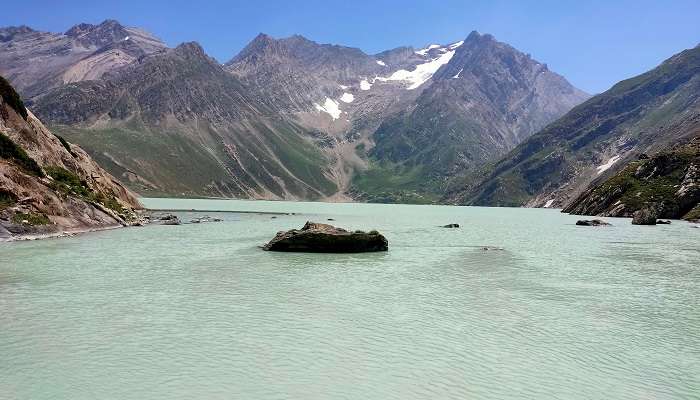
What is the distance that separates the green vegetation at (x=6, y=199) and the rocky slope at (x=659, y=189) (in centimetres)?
12501

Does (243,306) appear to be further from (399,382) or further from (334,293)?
(399,382)

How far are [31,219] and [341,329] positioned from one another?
5437 centimetres

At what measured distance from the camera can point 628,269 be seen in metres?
48.4

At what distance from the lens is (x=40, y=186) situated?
70.4 m

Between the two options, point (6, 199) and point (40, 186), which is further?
point (40, 186)

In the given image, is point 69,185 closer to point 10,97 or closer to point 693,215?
point 10,97

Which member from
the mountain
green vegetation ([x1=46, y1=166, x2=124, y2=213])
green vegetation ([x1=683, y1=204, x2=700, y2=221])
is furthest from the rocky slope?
green vegetation ([x1=46, y1=166, x2=124, y2=213])

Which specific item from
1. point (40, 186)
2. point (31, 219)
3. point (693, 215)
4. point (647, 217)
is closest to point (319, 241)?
point (31, 219)

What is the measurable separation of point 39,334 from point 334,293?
55.6 feet

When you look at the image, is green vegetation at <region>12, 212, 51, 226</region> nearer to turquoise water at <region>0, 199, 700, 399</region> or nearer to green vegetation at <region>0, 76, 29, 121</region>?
turquoise water at <region>0, 199, 700, 399</region>

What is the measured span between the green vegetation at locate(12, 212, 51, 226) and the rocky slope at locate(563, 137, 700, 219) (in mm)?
121805

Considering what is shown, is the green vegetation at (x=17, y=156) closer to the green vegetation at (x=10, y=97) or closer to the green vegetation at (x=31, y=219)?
the green vegetation at (x=31, y=219)

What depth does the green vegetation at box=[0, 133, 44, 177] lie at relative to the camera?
71.8 metres

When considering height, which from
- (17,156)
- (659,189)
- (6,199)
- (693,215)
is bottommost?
(693,215)
